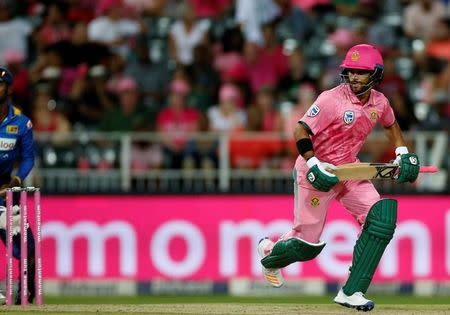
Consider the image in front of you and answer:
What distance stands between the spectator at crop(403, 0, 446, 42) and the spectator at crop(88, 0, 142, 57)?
3.28 meters

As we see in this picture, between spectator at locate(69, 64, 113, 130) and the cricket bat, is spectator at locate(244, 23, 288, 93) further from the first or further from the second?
the cricket bat

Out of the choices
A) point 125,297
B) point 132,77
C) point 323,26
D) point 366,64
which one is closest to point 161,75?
point 132,77

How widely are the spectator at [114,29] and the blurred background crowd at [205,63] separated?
0.01 meters

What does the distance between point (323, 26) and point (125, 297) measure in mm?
4532

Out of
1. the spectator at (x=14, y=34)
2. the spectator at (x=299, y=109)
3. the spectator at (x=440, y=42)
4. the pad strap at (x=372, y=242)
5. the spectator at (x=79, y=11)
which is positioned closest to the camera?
the pad strap at (x=372, y=242)

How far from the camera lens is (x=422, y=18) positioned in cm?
1702

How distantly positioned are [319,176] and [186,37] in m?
7.04

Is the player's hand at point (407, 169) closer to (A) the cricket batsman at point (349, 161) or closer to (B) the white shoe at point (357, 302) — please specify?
(A) the cricket batsman at point (349, 161)

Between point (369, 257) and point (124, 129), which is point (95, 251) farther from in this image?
point (369, 257)

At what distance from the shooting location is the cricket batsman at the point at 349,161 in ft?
34.0

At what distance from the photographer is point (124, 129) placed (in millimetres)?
15820

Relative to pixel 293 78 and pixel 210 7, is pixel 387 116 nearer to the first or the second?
pixel 293 78

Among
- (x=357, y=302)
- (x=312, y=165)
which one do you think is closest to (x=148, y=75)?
(x=312, y=165)

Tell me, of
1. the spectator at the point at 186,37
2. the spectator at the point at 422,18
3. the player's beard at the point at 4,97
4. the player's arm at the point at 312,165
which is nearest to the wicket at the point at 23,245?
the player's beard at the point at 4,97
